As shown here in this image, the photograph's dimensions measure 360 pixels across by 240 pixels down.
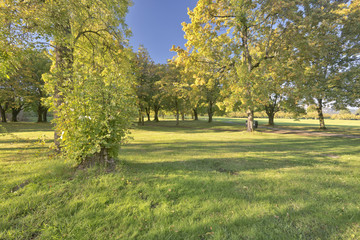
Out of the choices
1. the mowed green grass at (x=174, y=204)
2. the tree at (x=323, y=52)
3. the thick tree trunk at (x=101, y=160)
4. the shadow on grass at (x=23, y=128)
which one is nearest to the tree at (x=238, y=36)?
the tree at (x=323, y=52)

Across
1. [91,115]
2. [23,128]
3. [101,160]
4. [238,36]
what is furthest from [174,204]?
[23,128]

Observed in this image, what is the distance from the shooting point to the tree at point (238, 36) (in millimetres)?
12096

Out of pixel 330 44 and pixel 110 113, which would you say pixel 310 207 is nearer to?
pixel 110 113

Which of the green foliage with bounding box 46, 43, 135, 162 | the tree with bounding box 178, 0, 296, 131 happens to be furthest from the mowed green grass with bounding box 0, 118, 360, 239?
the tree with bounding box 178, 0, 296, 131

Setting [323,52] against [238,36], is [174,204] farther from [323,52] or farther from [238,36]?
[323,52]

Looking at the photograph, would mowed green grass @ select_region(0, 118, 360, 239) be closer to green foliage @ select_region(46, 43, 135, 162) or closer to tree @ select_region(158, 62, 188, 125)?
green foliage @ select_region(46, 43, 135, 162)

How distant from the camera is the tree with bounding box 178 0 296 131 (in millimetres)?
12096

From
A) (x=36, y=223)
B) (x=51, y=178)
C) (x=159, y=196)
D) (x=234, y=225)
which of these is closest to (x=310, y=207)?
(x=234, y=225)

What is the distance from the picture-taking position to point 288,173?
4.79 metres

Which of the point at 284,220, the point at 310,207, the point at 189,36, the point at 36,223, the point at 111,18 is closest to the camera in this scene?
the point at 36,223

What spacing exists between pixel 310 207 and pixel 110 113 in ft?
17.7

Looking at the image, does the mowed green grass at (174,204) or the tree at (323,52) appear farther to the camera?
the tree at (323,52)

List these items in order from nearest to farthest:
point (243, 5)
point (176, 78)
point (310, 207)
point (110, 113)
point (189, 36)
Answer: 1. point (310, 207)
2. point (110, 113)
3. point (243, 5)
4. point (189, 36)
5. point (176, 78)

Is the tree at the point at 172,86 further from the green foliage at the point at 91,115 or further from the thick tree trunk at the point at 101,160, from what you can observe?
the thick tree trunk at the point at 101,160
